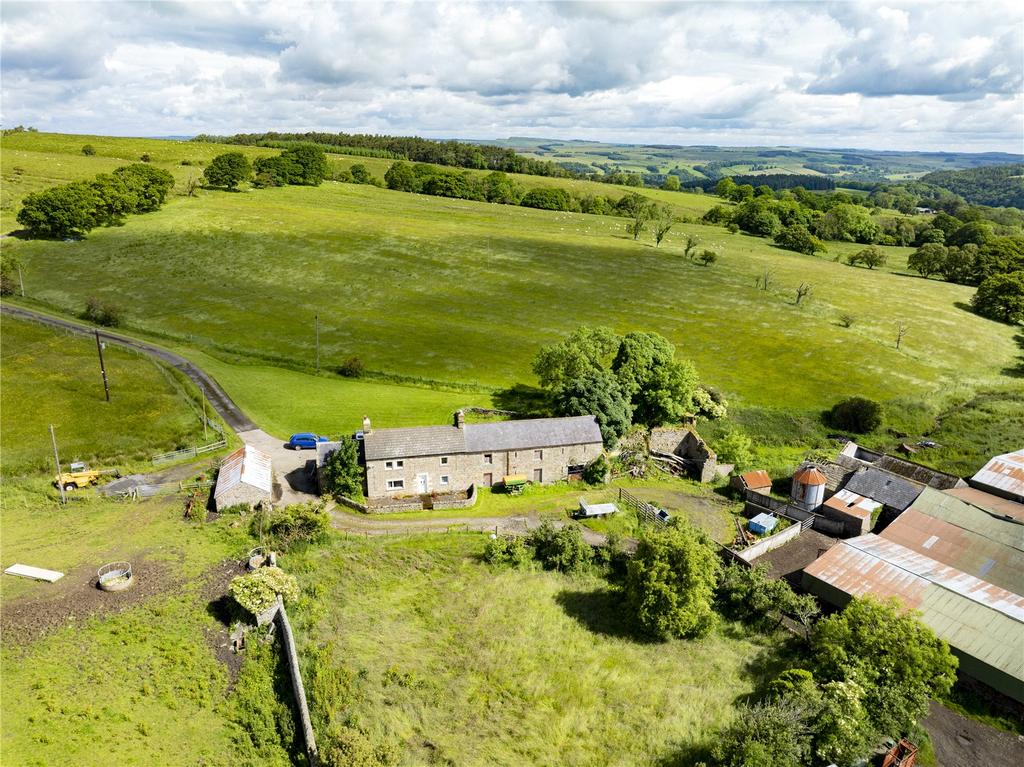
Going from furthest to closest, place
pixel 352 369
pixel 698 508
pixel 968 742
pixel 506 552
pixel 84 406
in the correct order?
pixel 352 369
pixel 84 406
pixel 698 508
pixel 506 552
pixel 968 742

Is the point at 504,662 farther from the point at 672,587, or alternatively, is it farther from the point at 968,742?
the point at 968,742

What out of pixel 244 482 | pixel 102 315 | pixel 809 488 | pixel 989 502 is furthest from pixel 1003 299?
pixel 102 315

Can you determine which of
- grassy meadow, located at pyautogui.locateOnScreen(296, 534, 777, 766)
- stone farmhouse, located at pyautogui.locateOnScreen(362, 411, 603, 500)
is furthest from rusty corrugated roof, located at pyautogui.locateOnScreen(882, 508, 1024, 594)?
stone farmhouse, located at pyautogui.locateOnScreen(362, 411, 603, 500)

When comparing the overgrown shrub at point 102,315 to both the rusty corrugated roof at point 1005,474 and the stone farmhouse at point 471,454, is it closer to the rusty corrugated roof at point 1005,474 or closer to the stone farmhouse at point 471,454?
the stone farmhouse at point 471,454

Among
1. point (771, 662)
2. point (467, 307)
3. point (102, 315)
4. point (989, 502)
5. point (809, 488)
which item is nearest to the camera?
point (771, 662)

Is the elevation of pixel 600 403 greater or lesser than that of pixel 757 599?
greater

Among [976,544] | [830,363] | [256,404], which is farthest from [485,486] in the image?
[830,363]

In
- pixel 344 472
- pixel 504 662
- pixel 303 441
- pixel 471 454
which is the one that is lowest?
pixel 504 662
